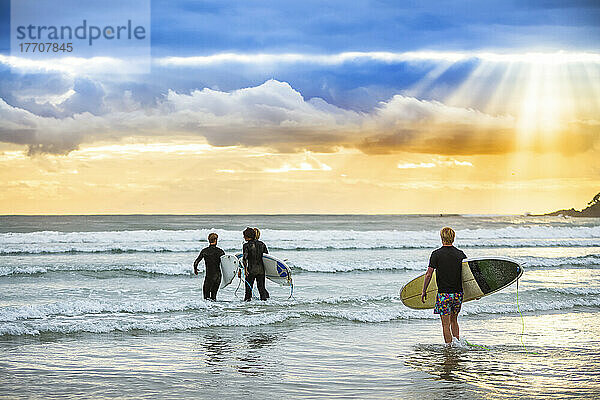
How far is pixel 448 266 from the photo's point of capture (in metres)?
8.41

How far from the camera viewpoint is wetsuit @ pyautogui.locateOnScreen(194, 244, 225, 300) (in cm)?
1211

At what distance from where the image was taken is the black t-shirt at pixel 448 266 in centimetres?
840

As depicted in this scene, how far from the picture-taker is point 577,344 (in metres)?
9.08

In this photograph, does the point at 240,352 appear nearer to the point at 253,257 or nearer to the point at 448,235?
the point at 448,235

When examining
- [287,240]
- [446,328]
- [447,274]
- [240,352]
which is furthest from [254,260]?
[287,240]

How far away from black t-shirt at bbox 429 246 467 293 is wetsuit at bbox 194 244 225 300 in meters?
5.15

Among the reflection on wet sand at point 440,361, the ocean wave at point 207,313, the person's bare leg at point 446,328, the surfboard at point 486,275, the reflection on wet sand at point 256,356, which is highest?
the surfboard at point 486,275

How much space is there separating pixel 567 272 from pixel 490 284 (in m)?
11.6

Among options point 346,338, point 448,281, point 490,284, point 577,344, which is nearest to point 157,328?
point 346,338

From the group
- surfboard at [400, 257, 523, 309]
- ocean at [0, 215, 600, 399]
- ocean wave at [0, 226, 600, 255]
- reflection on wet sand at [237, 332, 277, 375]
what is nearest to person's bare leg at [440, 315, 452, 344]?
ocean at [0, 215, 600, 399]

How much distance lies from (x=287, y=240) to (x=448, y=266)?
91.4 feet

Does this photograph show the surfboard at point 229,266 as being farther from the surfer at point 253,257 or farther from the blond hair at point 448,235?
the blond hair at point 448,235

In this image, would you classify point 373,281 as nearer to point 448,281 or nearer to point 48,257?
point 448,281

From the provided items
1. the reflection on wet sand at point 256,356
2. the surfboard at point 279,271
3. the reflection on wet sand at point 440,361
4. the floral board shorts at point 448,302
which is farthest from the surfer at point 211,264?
the floral board shorts at point 448,302
